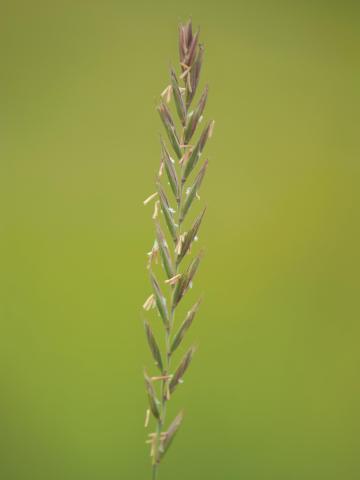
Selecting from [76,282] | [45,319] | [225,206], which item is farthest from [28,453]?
[225,206]

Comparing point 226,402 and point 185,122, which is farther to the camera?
point 226,402

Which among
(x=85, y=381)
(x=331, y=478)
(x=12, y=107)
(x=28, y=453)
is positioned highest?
(x=12, y=107)

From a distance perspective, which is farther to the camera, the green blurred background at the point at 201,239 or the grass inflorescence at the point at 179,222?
the green blurred background at the point at 201,239

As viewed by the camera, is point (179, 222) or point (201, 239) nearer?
point (179, 222)

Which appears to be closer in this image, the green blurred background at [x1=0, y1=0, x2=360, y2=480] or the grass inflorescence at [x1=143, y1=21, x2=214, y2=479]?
the grass inflorescence at [x1=143, y1=21, x2=214, y2=479]

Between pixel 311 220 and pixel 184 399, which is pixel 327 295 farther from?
pixel 184 399

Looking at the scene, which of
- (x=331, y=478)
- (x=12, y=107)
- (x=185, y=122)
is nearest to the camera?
(x=185, y=122)

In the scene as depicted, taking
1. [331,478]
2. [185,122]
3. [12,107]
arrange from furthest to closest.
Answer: [331,478] < [12,107] < [185,122]

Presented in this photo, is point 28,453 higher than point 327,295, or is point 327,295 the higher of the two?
point 327,295
